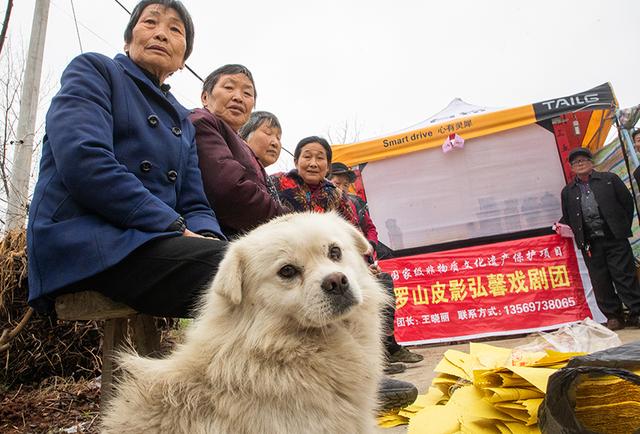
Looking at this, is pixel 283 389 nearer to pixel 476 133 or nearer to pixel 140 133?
pixel 140 133

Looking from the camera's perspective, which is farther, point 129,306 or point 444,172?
point 444,172

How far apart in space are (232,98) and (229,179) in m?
0.86

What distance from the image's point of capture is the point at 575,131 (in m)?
7.12

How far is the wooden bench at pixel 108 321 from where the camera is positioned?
187 cm

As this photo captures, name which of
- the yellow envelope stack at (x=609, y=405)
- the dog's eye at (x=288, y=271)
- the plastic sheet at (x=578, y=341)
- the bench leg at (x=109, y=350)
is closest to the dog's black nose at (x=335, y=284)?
the dog's eye at (x=288, y=271)

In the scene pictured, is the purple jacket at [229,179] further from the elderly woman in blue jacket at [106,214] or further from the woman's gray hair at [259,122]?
the woman's gray hair at [259,122]

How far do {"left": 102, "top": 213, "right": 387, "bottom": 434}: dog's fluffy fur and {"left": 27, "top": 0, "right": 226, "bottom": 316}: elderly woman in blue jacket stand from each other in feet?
0.65

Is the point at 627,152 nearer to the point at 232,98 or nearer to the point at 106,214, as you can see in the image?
the point at 232,98

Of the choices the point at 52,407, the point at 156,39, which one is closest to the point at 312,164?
the point at 156,39

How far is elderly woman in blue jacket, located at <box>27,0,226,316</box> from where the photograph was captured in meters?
1.74

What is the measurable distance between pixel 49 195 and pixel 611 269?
7312 millimetres

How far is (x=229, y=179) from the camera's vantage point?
2426 millimetres

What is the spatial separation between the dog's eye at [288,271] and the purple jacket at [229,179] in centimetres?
79

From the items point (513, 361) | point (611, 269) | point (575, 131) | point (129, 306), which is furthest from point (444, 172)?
point (129, 306)
